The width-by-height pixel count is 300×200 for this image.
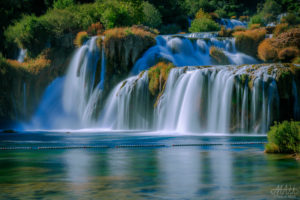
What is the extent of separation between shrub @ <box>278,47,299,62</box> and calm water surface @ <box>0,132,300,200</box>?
22.7 metres

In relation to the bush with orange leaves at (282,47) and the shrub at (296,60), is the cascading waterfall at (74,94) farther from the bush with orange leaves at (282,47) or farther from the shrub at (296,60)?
the shrub at (296,60)

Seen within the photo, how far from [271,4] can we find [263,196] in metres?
77.0

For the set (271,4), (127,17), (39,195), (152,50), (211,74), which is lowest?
(39,195)

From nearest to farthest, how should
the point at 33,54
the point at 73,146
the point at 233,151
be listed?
the point at 233,151
the point at 73,146
the point at 33,54

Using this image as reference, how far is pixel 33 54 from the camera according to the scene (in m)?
46.4

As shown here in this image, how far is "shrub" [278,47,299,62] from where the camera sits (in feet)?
135

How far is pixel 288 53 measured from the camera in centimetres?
4125

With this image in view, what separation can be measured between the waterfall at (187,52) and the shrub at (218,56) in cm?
37

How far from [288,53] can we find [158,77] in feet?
38.7

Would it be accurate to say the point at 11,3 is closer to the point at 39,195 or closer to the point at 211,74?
the point at 211,74

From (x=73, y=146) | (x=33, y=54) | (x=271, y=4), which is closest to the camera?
(x=73, y=146)

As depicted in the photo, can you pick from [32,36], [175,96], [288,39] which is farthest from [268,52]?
[32,36]

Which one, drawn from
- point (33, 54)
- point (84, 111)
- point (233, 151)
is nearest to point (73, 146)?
point (233, 151)

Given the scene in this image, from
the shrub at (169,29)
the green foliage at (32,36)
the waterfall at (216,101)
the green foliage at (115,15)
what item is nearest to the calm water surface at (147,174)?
the waterfall at (216,101)
